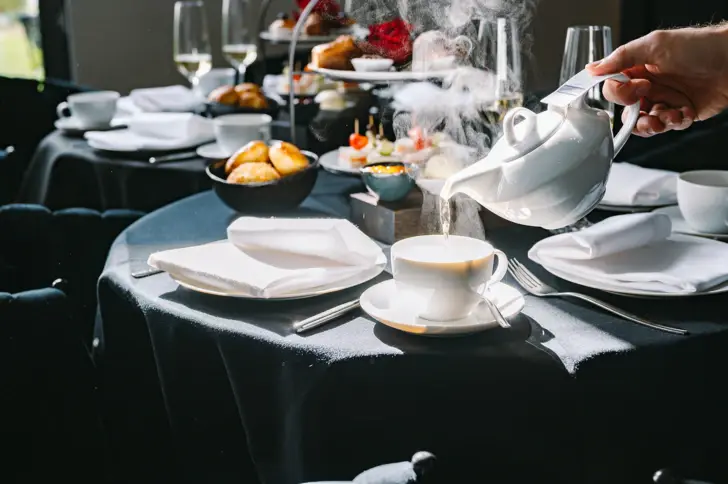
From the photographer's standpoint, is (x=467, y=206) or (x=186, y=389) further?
(x=467, y=206)

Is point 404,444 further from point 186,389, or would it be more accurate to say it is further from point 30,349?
point 30,349

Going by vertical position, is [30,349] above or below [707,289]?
below

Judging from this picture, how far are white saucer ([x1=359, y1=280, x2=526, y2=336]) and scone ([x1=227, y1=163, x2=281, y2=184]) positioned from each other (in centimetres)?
56

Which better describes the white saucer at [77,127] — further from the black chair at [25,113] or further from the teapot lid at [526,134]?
the teapot lid at [526,134]

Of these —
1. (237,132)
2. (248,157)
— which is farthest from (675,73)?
(237,132)

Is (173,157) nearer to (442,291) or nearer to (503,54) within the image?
(503,54)

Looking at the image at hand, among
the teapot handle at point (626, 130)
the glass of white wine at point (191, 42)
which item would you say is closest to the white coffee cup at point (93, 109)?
the glass of white wine at point (191, 42)

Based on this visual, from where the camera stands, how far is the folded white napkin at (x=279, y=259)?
122 centimetres

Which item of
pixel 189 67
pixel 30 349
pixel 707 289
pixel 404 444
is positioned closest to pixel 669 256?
pixel 707 289

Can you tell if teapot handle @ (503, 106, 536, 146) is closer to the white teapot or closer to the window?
the white teapot

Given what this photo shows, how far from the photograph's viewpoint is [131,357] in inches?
57.4

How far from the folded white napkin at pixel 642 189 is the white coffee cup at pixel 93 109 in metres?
1.62

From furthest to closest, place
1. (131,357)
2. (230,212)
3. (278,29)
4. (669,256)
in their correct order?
1. (278,29)
2. (230,212)
3. (131,357)
4. (669,256)

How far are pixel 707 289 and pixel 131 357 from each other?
951 millimetres
